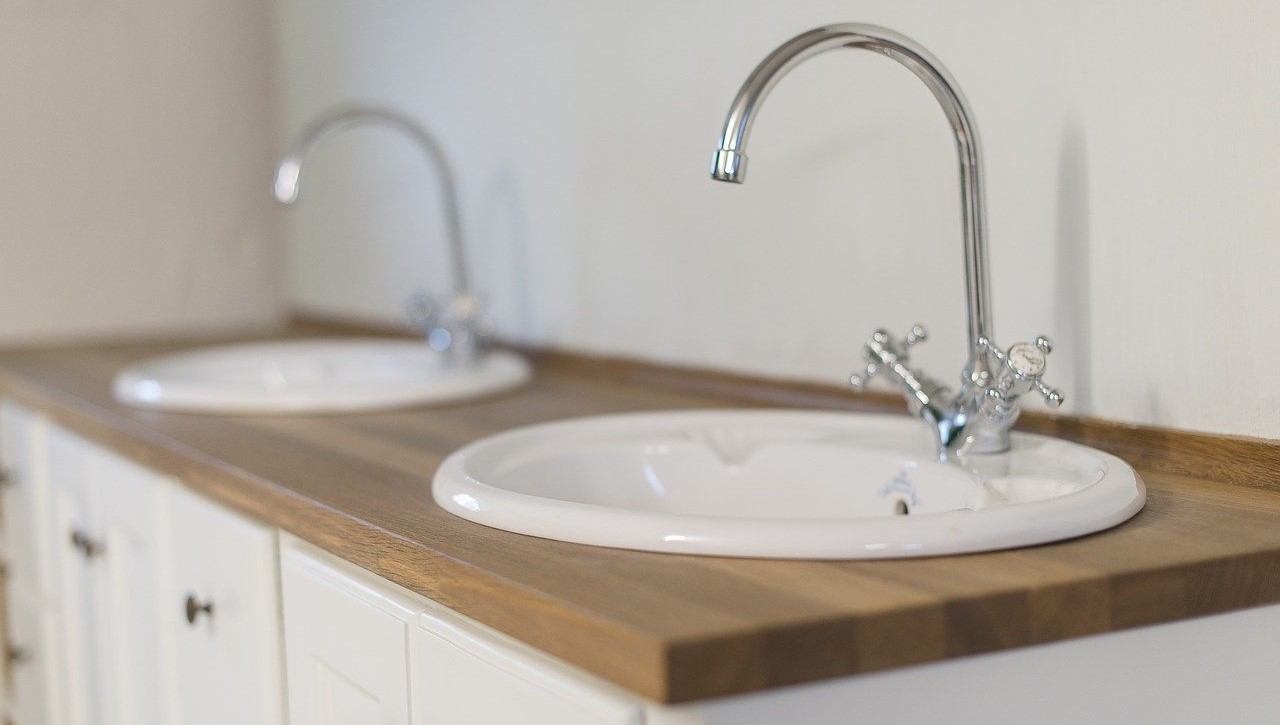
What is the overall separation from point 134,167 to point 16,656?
858 mm

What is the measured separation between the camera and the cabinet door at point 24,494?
5.53ft

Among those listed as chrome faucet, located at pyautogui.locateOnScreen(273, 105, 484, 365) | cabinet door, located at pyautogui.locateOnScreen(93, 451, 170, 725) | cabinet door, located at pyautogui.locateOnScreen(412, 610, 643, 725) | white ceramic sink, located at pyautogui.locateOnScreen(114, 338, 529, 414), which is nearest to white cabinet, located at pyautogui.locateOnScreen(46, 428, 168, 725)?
cabinet door, located at pyautogui.locateOnScreen(93, 451, 170, 725)

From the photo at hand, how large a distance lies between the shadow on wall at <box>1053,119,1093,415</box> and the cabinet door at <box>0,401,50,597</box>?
123 centimetres

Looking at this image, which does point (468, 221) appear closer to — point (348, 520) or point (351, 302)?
point (351, 302)

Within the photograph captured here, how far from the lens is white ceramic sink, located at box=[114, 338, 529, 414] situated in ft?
4.75

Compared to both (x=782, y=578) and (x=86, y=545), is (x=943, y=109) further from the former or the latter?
(x=86, y=545)

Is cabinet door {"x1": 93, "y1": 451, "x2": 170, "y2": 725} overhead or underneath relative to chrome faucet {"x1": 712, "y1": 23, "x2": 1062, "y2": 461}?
underneath

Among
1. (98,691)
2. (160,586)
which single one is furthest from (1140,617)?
(98,691)

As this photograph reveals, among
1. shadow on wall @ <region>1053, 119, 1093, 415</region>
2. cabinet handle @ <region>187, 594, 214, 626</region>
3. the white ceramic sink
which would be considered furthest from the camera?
the white ceramic sink

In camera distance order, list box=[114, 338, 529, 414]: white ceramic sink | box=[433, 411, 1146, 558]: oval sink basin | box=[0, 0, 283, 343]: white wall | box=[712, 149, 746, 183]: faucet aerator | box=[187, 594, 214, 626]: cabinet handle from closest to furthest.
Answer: box=[433, 411, 1146, 558]: oval sink basin, box=[712, 149, 746, 183]: faucet aerator, box=[187, 594, 214, 626]: cabinet handle, box=[114, 338, 529, 414]: white ceramic sink, box=[0, 0, 283, 343]: white wall

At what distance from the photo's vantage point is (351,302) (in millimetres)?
2297

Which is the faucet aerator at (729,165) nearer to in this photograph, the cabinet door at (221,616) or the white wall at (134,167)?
the cabinet door at (221,616)

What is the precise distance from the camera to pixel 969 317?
102 centimetres

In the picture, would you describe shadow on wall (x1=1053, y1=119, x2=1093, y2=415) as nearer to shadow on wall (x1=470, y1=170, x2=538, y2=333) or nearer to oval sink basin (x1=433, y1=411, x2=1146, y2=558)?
oval sink basin (x1=433, y1=411, x2=1146, y2=558)
